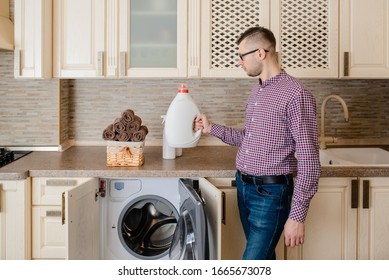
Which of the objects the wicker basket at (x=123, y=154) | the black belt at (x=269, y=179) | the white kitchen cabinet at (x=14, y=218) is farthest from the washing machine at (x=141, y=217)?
the black belt at (x=269, y=179)

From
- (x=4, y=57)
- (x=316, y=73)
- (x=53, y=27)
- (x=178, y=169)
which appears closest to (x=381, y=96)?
(x=316, y=73)

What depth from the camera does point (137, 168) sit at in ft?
7.93

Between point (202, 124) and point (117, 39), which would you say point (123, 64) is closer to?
point (117, 39)

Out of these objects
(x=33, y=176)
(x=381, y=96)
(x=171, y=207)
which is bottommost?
(x=171, y=207)

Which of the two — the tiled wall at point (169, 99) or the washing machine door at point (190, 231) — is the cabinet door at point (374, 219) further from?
the washing machine door at point (190, 231)

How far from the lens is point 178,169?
2.39 m

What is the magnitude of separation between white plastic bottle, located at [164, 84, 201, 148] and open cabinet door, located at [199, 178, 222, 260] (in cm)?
20

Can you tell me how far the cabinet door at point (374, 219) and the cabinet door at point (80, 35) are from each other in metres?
1.45

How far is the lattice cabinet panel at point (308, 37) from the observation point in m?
2.69

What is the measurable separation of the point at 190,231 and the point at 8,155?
1023mm

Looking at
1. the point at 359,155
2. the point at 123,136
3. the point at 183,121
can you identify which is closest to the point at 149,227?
the point at 123,136

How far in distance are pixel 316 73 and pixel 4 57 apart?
1.68 meters

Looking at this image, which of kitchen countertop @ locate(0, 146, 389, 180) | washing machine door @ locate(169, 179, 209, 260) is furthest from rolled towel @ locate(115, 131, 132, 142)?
washing machine door @ locate(169, 179, 209, 260)
